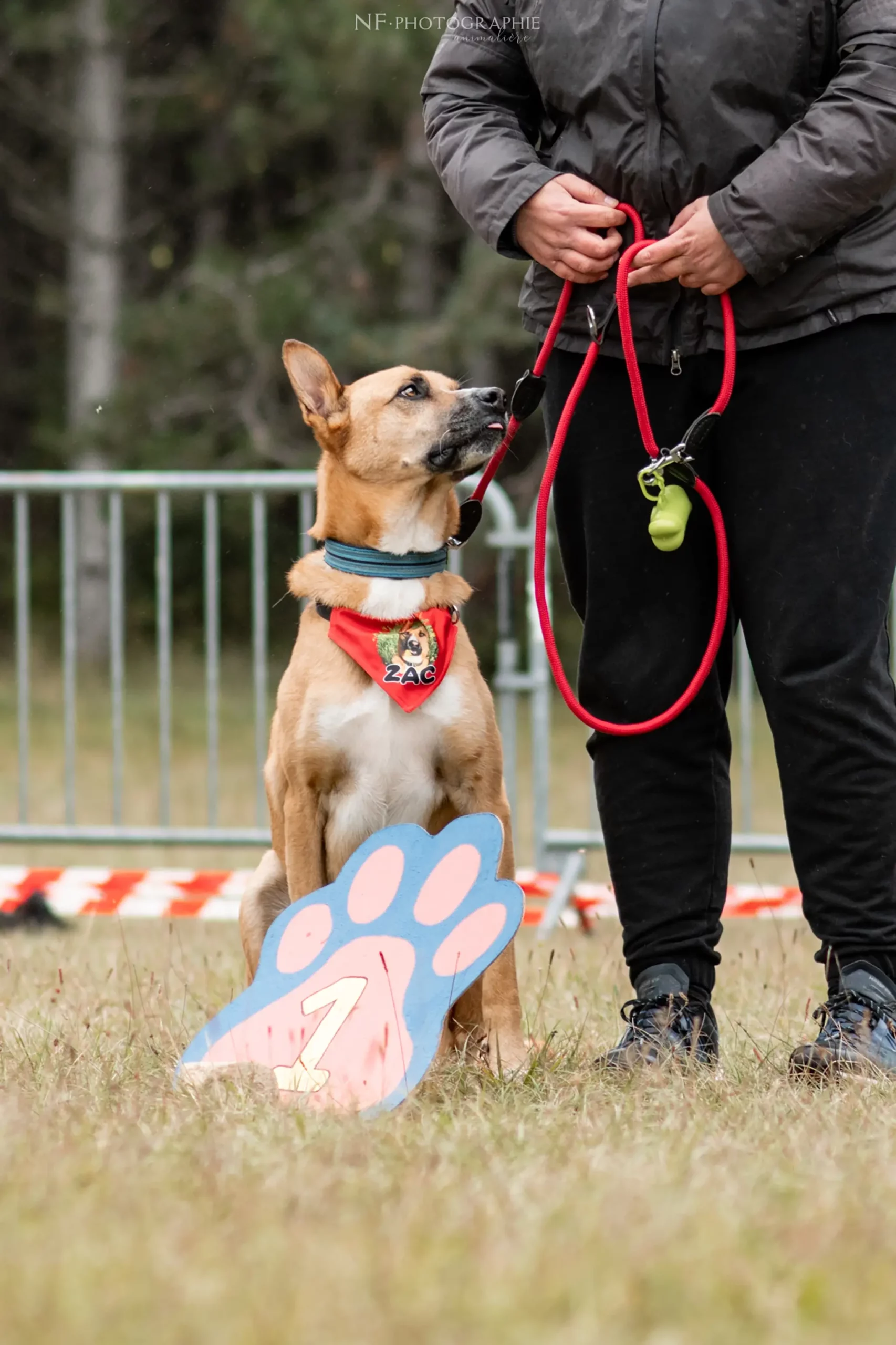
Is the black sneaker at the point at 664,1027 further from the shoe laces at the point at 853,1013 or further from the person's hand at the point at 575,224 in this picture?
the person's hand at the point at 575,224

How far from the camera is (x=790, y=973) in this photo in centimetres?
414

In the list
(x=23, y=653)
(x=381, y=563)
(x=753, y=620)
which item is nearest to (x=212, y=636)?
(x=23, y=653)

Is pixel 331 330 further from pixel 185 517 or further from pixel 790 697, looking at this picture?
pixel 790 697

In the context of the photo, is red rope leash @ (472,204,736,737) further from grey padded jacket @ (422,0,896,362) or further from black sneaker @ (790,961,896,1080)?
black sneaker @ (790,961,896,1080)

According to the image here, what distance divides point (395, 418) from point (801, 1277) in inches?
90.3

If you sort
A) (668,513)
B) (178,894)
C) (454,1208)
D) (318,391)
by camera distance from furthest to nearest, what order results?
(178,894)
(318,391)
(668,513)
(454,1208)

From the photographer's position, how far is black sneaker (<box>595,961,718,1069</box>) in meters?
2.80

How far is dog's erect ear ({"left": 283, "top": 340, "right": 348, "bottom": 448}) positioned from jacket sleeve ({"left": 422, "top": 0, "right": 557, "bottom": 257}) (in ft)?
1.89

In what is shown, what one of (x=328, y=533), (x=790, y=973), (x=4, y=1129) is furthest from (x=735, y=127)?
(x=790, y=973)

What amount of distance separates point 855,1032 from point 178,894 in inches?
120

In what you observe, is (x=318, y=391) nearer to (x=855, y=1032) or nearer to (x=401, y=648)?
(x=401, y=648)

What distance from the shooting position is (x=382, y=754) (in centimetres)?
320

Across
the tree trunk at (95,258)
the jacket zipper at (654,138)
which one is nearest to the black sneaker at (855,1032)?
the jacket zipper at (654,138)

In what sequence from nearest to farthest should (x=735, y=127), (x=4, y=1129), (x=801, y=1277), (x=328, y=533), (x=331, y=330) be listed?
(x=801, y=1277) < (x=4, y=1129) < (x=735, y=127) < (x=328, y=533) < (x=331, y=330)
